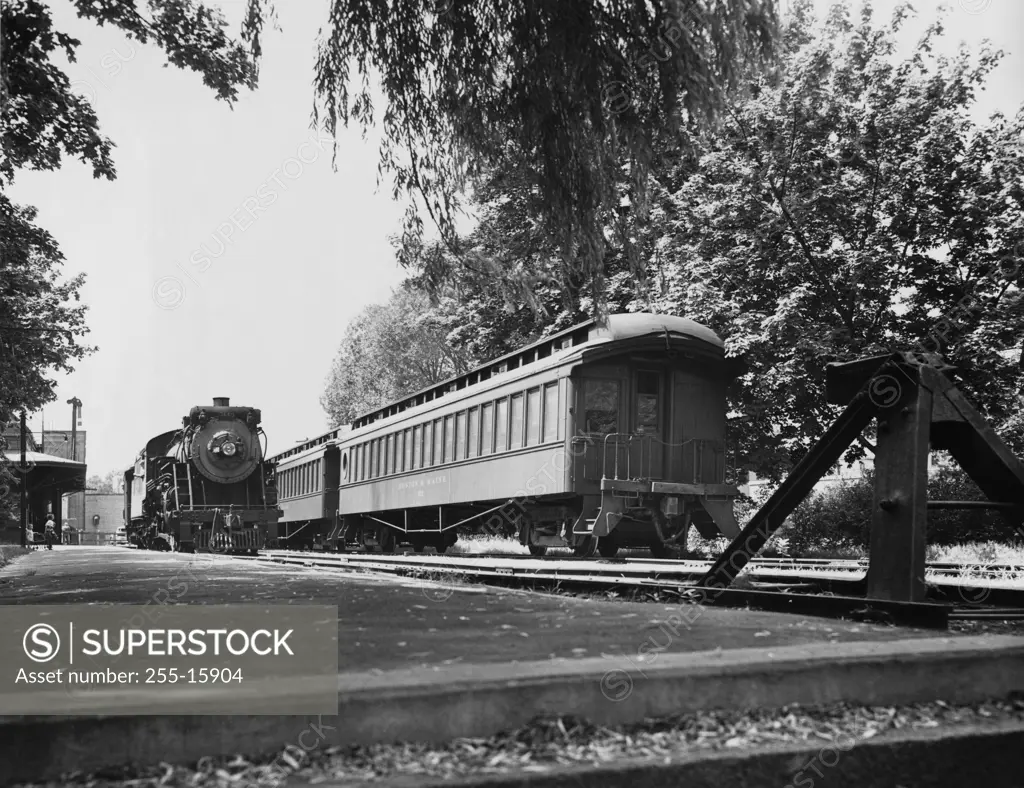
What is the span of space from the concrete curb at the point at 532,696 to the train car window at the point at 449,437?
661 inches

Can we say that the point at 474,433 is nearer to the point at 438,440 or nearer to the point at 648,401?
the point at 438,440

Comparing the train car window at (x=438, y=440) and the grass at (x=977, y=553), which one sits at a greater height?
the train car window at (x=438, y=440)

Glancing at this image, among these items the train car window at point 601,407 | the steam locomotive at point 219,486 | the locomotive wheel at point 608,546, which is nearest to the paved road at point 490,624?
the train car window at point 601,407

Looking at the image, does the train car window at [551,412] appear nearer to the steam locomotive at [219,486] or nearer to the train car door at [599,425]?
the train car door at [599,425]

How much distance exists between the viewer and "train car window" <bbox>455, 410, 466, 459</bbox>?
1884 centimetres

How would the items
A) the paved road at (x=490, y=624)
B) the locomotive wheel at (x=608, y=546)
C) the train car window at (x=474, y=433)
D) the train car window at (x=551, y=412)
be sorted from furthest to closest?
1. the train car window at (x=474, y=433)
2. the locomotive wheel at (x=608, y=546)
3. the train car window at (x=551, y=412)
4. the paved road at (x=490, y=624)

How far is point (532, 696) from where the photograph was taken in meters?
2.22

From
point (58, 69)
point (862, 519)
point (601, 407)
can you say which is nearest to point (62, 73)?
point (58, 69)

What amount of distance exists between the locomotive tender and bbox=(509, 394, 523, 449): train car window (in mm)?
23

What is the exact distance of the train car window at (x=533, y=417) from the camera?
52.3 feet

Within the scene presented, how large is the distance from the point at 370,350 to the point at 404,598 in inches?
1644

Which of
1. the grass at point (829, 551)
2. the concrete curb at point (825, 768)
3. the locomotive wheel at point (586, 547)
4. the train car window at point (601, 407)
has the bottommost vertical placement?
the grass at point (829, 551)

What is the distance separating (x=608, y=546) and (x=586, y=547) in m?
1.37

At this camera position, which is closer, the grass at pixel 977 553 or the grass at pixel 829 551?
the grass at pixel 977 553
